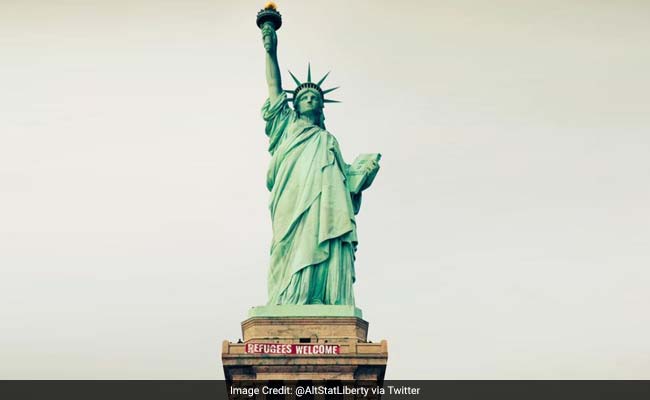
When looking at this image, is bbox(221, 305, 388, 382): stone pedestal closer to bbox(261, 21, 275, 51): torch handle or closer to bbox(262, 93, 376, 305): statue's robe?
bbox(262, 93, 376, 305): statue's robe

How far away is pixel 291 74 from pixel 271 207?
198 inches

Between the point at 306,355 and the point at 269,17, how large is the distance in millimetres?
12598

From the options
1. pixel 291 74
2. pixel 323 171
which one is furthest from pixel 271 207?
pixel 291 74

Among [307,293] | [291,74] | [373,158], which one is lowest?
[307,293]

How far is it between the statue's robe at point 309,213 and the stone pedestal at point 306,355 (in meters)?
1.24

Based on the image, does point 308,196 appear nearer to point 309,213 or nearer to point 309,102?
point 309,213

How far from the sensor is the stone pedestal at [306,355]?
3042cm

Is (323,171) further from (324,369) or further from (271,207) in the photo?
(324,369)

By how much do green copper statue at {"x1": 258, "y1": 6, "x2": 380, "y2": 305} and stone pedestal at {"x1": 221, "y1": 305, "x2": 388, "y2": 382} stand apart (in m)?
1.21

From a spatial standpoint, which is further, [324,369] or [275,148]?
[275,148]

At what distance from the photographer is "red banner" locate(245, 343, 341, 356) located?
30594mm

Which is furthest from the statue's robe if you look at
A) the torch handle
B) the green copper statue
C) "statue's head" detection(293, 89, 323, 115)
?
the torch handle

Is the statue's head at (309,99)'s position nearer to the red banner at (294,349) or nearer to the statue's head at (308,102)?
the statue's head at (308,102)

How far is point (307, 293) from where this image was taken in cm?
3253
